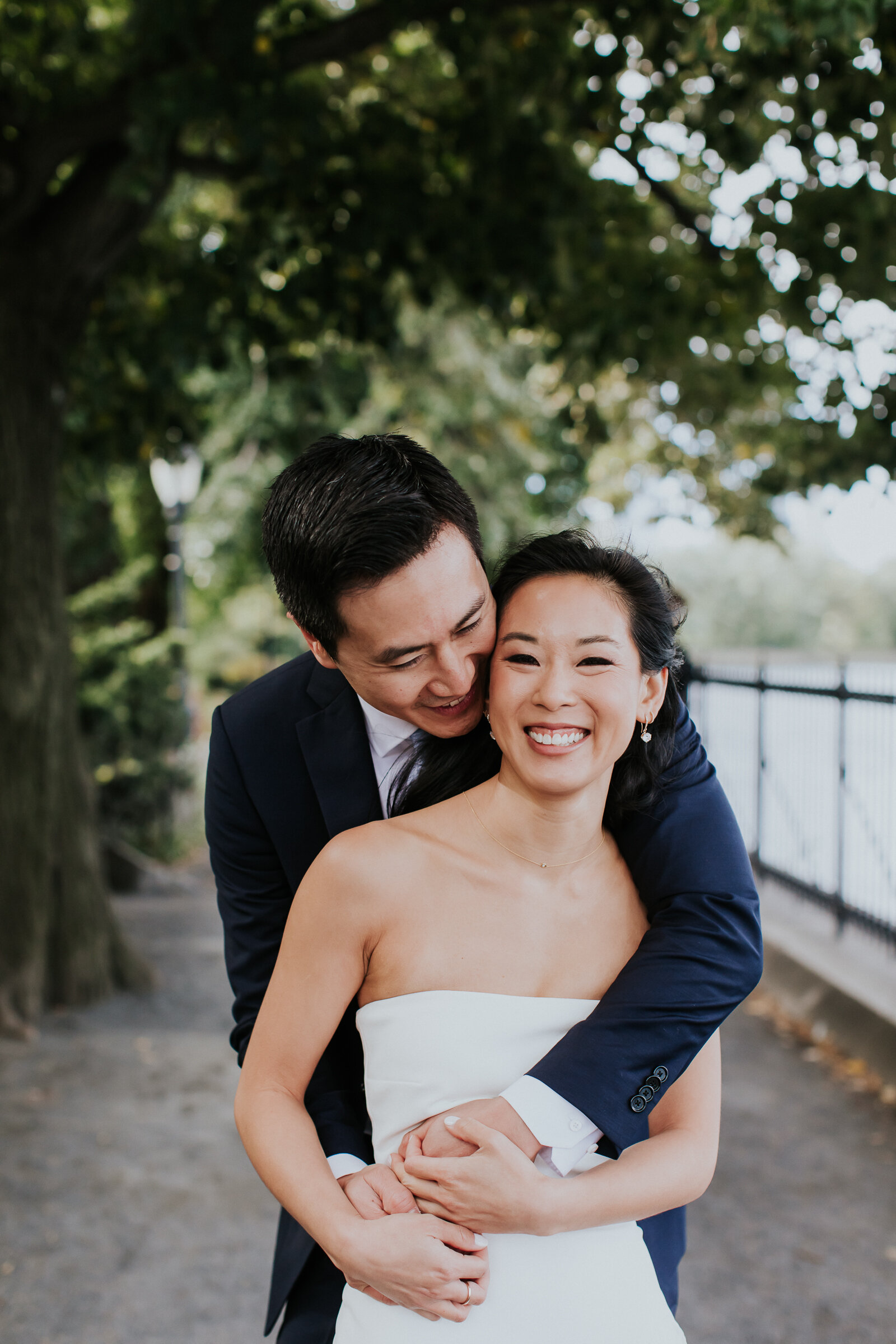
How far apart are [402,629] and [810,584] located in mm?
78940

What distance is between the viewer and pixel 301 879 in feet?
6.91

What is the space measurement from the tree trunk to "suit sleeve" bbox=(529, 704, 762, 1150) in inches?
198

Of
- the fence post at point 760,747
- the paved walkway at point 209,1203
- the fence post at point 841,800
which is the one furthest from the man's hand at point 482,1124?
the fence post at point 760,747

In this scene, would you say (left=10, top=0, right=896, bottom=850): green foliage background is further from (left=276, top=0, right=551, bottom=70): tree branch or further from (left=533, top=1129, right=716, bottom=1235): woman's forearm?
(left=533, top=1129, right=716, bottom=1235): woman's forearm

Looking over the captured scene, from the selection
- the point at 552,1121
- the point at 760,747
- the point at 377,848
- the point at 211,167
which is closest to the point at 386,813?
the point at 377,848

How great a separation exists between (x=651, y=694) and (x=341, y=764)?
606mm

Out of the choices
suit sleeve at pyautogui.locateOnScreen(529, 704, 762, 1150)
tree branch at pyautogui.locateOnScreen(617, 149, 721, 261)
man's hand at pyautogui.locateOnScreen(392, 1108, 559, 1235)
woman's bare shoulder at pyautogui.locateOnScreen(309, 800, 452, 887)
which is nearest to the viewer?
man's hand at pyautogui.locateOnScreen(392, 1108, 559, 1235)

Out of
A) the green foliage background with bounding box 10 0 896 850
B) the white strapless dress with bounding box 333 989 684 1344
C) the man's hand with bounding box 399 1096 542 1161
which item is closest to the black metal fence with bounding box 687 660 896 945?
the green foliage background with bounding box 10 0 896 850

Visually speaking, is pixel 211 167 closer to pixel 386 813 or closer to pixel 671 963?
pixel 386 813

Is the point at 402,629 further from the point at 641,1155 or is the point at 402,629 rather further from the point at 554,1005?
the point at 641,1155

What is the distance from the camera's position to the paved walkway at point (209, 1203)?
12.3ft

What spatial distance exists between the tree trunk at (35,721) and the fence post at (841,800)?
4.77 metres

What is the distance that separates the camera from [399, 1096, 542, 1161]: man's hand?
169cm

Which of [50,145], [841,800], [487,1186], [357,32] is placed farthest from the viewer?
[841,800]
